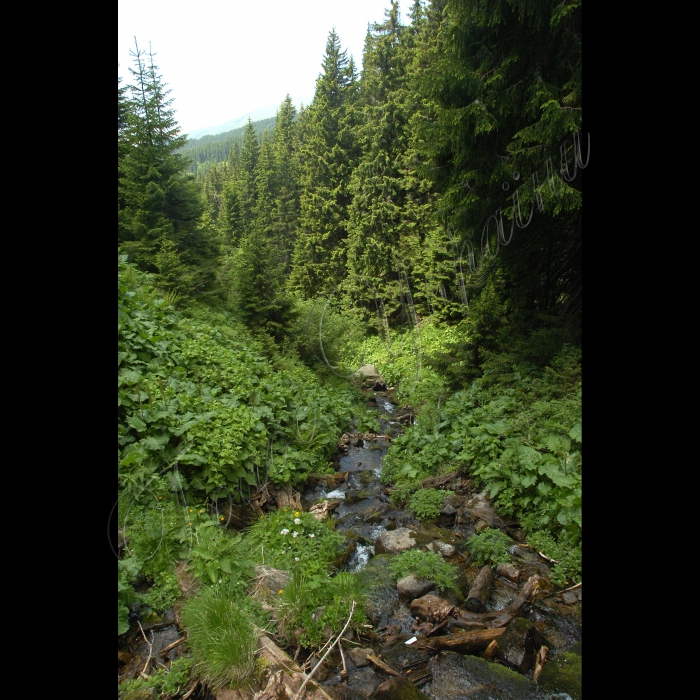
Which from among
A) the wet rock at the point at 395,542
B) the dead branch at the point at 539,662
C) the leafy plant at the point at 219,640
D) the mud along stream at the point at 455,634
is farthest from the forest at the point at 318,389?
the dead branch at the point at 539,662

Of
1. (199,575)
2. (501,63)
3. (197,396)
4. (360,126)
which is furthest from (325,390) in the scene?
(360,126)

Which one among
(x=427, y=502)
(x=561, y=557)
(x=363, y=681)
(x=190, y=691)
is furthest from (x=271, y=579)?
(x=561, y=557)

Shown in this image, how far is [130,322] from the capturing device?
23.1ft

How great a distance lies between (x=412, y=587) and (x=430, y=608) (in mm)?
370

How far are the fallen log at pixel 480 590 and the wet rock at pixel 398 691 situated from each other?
111 cm

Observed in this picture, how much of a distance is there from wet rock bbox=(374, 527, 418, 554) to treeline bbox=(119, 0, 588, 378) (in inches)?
137

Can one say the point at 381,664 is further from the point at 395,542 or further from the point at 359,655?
the point at 395,542

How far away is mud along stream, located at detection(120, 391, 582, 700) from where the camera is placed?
3439mm

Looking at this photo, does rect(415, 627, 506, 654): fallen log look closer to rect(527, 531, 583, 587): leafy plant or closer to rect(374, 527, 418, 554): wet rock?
rect(527, 531, 583, 587): leafy plant

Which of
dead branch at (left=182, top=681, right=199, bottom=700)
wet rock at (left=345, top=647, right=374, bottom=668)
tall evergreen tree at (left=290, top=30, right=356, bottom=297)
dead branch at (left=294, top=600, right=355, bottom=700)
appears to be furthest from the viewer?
tall evergreen tree at (left=290, top=30, right=356, bottom=297)

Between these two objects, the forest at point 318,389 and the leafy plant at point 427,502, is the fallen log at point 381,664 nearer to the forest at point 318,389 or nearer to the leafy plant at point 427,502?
the forest at point 318,389

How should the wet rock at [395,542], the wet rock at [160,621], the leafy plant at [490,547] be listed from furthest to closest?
the wet rock at [395,542] < the leafy plant at [490,547] < the wet rock at [160,621]

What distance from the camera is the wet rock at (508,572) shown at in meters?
4.64

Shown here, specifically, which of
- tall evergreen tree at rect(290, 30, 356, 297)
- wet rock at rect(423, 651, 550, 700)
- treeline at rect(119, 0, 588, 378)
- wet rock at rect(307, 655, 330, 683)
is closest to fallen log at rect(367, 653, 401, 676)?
wet rock at rect(423, 651, 550, 700)
